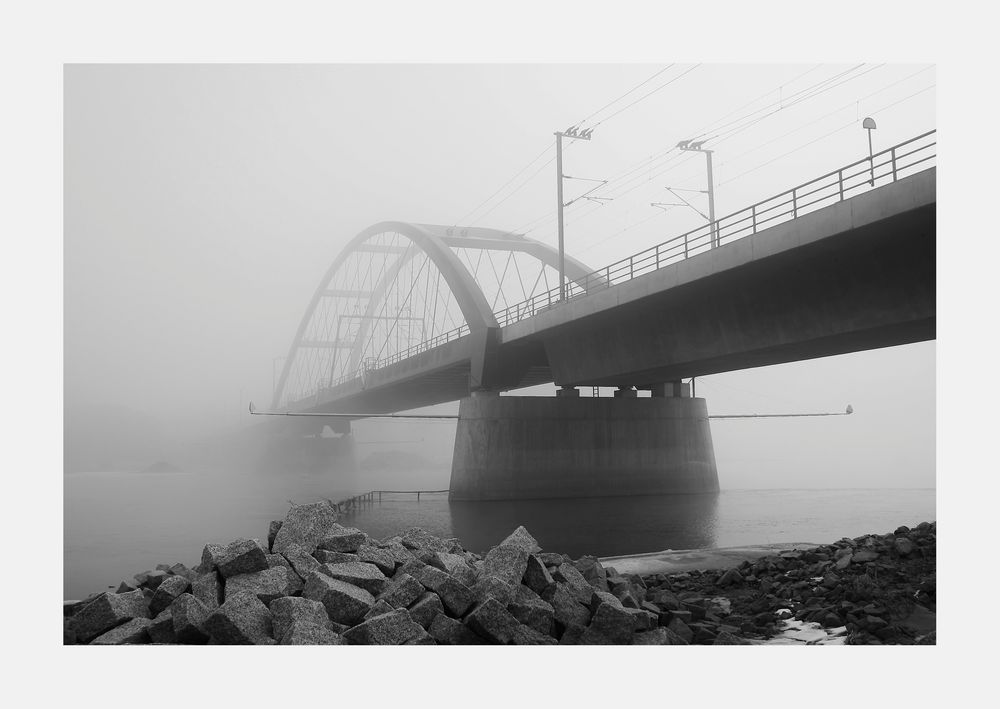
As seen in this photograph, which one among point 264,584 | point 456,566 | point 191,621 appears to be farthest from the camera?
point 456,566

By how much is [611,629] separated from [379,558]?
341cm

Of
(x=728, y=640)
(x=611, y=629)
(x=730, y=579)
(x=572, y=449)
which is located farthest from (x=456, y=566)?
(x=572, y=449)

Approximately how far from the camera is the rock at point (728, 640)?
9430mm

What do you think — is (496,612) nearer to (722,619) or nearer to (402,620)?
(402,620)

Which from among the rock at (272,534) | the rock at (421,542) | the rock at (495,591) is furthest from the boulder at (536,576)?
the rock at (272,534)

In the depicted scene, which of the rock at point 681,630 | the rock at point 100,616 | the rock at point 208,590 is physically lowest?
the rock at point 681,630

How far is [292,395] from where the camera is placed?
117375mm

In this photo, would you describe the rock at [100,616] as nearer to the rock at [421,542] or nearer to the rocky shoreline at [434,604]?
Answer: the rocky shoreline at [434,604]

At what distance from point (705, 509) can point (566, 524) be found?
908cm

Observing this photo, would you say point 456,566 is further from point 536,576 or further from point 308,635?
point 308,635

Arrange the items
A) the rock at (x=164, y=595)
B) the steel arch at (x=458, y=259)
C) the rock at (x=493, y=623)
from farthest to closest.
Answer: the steel arch at (x=458, y=259) → the rock at (x=164, y=595) → the rock at (x=493, y=623)

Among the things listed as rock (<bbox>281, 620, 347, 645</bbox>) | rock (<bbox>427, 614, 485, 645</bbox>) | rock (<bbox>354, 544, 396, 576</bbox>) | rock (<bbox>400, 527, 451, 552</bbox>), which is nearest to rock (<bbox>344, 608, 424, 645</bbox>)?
rock (<bbox>281, 620, 347, 645</bbox>)

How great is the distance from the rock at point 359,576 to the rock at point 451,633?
3.93 feet

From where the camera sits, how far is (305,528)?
38.2 feet
